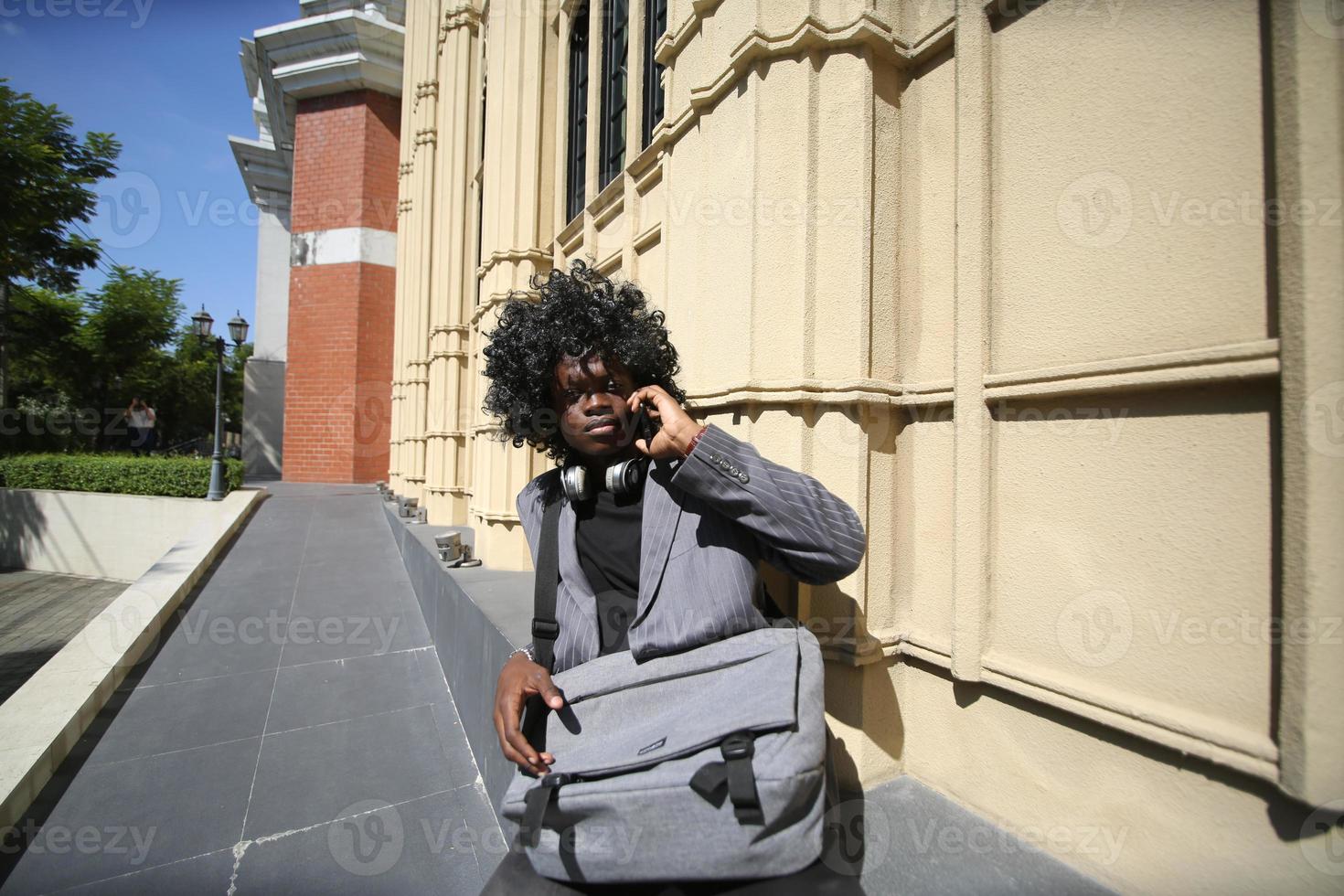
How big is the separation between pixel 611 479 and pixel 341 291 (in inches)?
866

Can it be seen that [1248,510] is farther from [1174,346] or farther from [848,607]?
[848,607]

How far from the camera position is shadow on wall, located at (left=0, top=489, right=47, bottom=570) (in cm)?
1398

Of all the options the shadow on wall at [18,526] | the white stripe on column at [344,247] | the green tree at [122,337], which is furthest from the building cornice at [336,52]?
the shadow on wall at [18,526]

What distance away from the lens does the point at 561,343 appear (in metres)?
2.23

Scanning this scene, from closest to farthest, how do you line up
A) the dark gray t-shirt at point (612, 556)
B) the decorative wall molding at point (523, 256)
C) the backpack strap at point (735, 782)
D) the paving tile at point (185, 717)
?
the backpack strap at point (735, 782) < the dark gray t-shirt at point (612, 556) < the paving tile at point (185, 717) < the decorative wall molding at point (523, 256)

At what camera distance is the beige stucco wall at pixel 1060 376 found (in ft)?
4.59

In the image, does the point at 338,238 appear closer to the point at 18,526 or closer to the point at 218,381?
the point at 218,381

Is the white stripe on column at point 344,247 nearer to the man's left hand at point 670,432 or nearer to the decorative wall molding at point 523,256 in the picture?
the decorative wall molding at point 523,256

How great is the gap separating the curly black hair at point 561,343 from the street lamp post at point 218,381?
1365 cm

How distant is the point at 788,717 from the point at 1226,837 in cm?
129

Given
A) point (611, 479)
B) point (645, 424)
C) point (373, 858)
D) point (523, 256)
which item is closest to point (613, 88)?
point (523, 256)

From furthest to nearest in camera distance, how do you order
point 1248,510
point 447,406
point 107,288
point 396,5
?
point 107,288
point 396,5
point 447,406
point 1248,510

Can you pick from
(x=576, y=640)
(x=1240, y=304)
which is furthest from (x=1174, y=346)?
(x=576, y=640)

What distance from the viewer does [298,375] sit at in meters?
20.1
